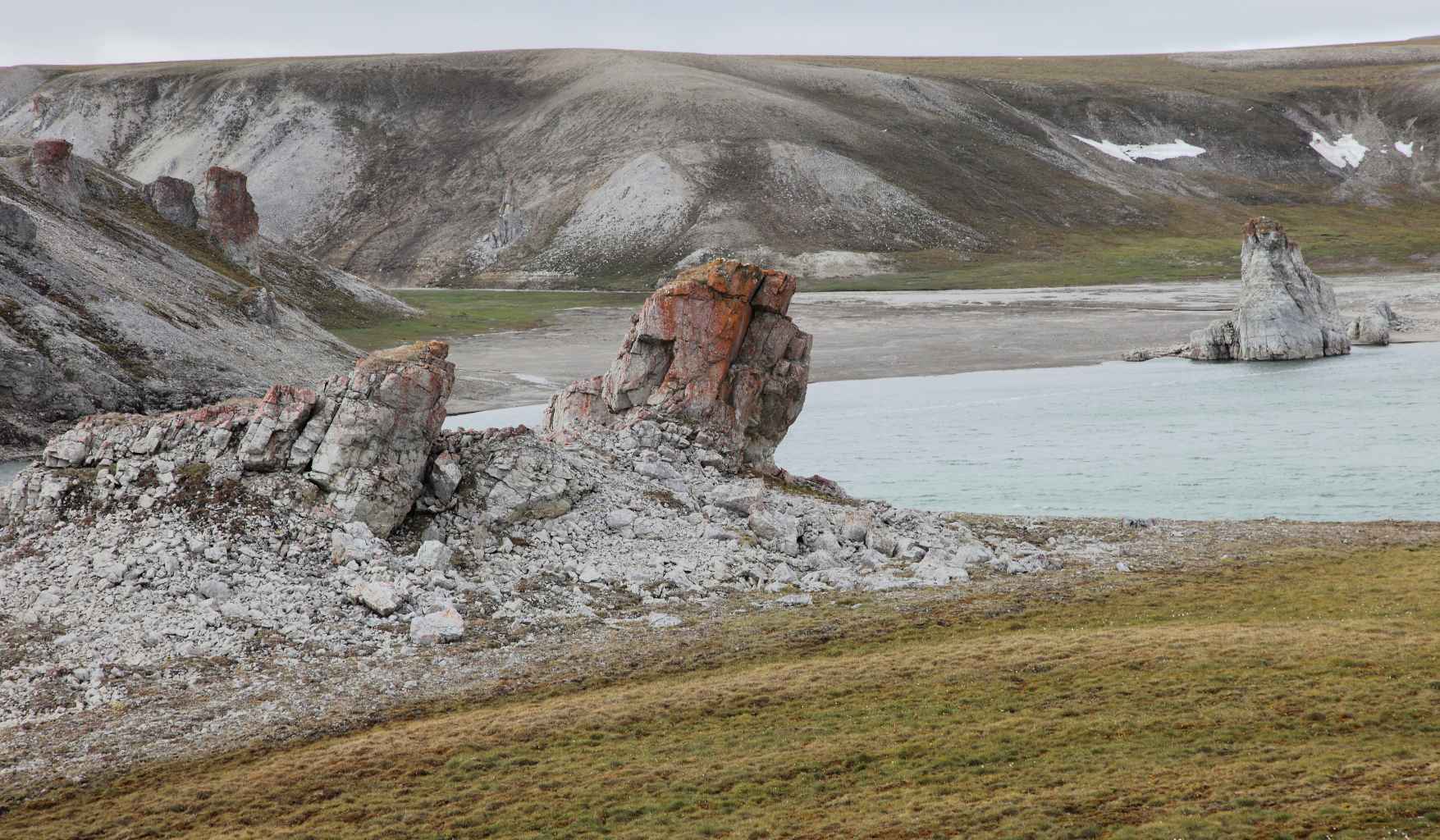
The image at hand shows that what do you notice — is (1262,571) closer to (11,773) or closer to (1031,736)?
(1031,736)

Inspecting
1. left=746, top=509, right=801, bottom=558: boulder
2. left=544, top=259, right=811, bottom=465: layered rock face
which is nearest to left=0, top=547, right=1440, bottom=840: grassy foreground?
left=746, top=509, right=801, bottom=558: boulder

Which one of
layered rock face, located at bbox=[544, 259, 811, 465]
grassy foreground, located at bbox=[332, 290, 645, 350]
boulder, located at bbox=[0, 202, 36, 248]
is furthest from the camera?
grassy foreground, located at bbox=[332, 290, 645, 350]

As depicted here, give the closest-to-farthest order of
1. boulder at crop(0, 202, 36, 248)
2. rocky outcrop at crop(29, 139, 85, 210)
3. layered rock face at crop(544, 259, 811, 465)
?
1. layered rock face at crop(544, 259, 811, 465)
2. boulder at crop(0, 202, 36, 248)
3. rocky outcrop at crop(29, 139, 85, 210)

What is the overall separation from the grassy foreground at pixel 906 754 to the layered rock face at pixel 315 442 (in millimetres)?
10495

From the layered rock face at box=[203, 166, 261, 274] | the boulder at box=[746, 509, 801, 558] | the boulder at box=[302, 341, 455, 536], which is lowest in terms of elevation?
the boulder at box=[746, 509, 801, 558]

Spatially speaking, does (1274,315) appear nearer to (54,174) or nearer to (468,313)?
(468,313)

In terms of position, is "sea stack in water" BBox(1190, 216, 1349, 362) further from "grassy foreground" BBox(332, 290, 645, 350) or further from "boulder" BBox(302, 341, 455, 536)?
"boulder" BBox(302, 341, 455, 536)

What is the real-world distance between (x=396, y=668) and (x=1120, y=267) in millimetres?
172012

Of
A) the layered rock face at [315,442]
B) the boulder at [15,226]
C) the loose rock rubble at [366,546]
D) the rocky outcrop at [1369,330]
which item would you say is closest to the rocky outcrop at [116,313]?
the boulder at [15,226]

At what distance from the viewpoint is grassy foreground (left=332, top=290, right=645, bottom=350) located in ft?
396

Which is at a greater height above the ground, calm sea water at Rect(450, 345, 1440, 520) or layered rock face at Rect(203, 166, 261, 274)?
layered rock face at Rect(203, 166, 261, 274)

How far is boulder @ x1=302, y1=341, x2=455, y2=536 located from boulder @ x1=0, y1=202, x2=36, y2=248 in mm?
57630

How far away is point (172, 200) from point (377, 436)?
8672 cm

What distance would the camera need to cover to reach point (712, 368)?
1816 inches
